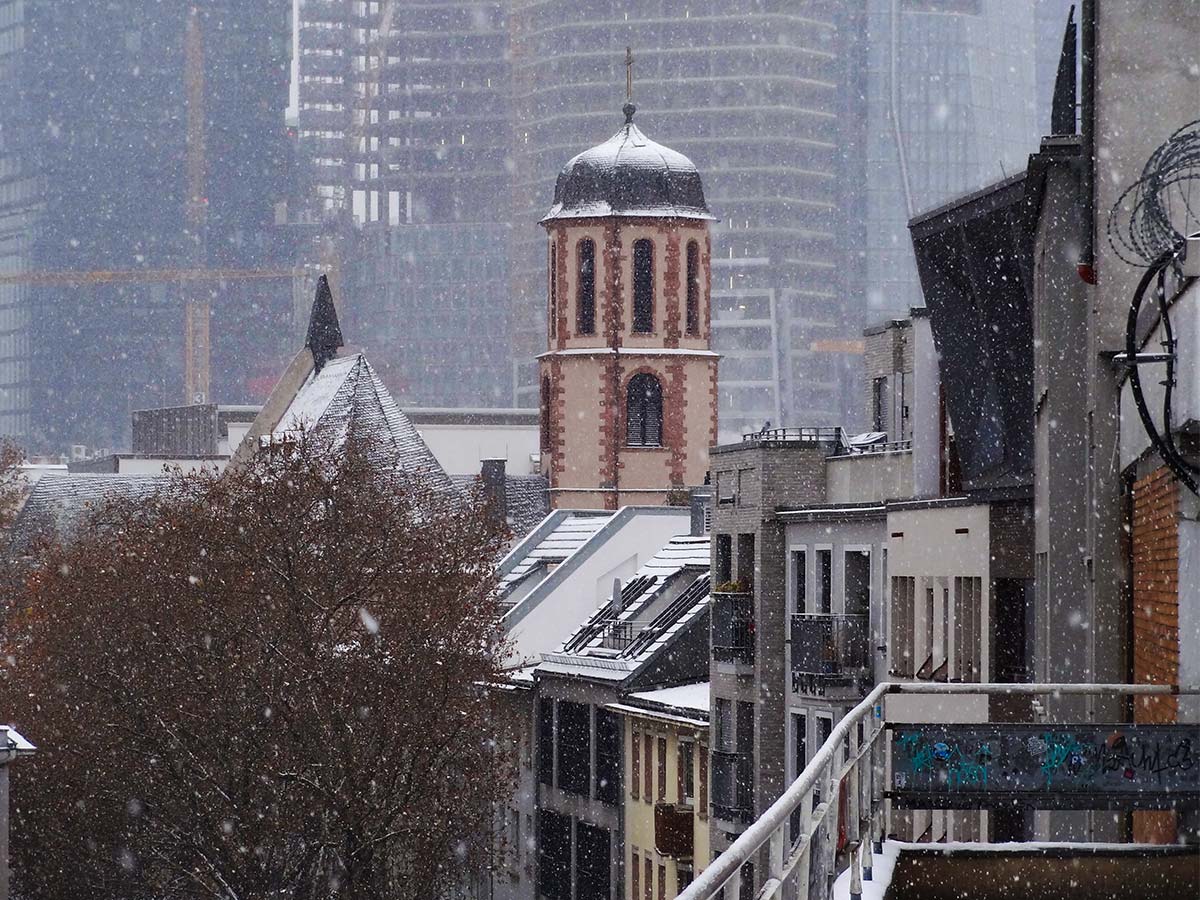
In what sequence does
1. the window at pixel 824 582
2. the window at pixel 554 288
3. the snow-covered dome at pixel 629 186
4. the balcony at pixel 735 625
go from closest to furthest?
1. the window at pixel 824 582
2. the balcony at pixel 735 625
3. the snow-covered dome at pixel 629 186
4. the window at pixel 554 288

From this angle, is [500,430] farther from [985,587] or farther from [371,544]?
[985,587]

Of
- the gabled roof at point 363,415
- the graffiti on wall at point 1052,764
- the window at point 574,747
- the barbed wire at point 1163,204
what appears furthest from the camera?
the gabled roof at point 363,415

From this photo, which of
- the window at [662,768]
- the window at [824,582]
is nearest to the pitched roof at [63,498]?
the window at [662,768]

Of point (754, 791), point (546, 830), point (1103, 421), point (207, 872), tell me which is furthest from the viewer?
point (546, 830)

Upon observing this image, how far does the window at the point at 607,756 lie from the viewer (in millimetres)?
45625

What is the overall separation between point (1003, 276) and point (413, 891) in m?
15.3

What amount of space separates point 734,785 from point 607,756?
9.06 m

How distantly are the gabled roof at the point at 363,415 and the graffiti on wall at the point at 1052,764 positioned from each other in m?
52.7

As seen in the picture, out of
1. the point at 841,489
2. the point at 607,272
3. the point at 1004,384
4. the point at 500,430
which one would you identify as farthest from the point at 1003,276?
the point at 500,430

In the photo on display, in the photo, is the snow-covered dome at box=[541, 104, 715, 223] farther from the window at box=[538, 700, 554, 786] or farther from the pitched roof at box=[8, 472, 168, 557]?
the window at box=[538, 700, 554, 786]

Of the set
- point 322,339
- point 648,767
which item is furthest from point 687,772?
point 322,339

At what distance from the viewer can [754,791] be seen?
37.5 meters

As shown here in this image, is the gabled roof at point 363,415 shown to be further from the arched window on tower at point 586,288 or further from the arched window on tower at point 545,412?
the arched window on tower at point 586,288

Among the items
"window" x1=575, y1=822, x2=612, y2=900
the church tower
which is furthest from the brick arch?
"window" x1=575, y1=822, x2=612, y2=900
